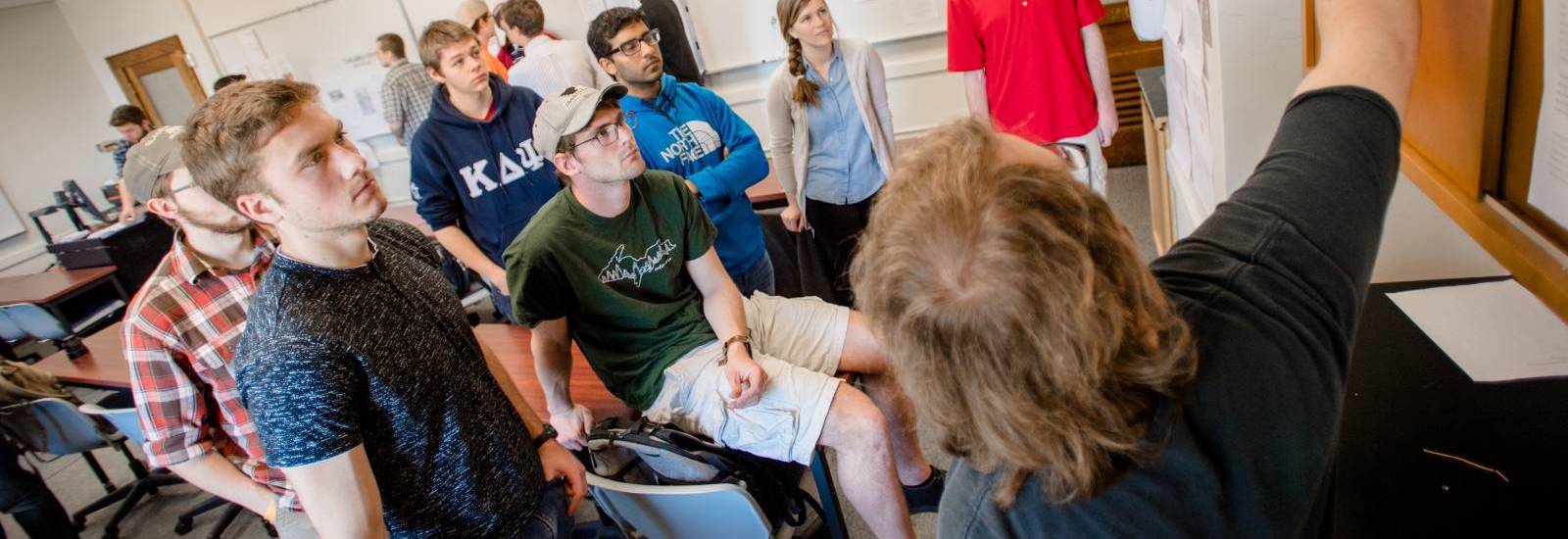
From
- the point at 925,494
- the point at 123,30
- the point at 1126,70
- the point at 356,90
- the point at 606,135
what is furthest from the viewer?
the point at 123,30

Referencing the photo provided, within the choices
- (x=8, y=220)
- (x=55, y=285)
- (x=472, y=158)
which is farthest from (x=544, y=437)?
(x=8, y=220)

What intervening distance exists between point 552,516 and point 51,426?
2.30m

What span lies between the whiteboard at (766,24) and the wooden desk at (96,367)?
3335mm

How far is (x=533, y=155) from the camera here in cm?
237

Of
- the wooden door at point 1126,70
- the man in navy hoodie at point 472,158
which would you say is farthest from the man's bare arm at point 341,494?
the wooden door at point 1126,70

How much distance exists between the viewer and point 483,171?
229cm

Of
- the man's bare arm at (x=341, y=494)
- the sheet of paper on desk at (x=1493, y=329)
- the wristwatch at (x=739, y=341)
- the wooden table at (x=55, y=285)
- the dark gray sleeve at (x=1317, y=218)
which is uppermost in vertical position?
the dark gray sleeve at (x=1317, y=218)

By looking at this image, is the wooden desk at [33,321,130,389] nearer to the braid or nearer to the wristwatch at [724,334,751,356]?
the wristwatch at [724,334,751,356]

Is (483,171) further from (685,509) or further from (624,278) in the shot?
(685,509)

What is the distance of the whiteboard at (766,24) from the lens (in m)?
4.34

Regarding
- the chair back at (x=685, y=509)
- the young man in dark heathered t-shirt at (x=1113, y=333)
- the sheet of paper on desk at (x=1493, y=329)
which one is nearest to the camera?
the young man in dark heathered t-shirt at (x=1113, y=333)

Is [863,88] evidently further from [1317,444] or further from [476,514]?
[1317,444]

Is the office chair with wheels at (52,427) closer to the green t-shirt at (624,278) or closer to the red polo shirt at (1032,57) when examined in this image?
the green t-shirt at (624,278)

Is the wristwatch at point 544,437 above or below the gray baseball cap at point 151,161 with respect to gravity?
below
